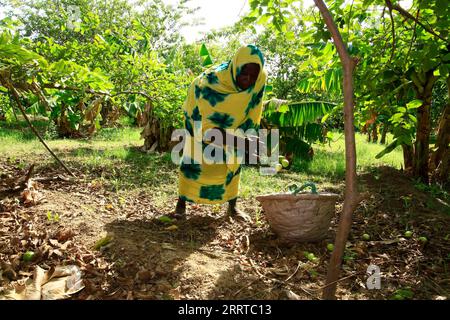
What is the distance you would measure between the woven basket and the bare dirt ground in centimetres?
11

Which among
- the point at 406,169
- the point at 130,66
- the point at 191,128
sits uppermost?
the point at 130,66

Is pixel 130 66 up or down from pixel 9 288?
up

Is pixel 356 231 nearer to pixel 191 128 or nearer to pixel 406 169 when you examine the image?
pixel 191 128

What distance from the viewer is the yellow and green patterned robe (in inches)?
136

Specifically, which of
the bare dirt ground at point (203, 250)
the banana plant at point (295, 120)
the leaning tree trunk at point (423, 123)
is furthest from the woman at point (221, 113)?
the banana plant at point (295, 120)

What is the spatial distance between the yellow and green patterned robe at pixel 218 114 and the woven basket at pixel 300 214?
684 mm

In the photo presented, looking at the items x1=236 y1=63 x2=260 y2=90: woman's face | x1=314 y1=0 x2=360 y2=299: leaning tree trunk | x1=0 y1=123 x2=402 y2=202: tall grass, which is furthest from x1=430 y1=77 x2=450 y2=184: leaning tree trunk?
x1=314 y1=0 x2=360 y2=299: leaning tree trunk

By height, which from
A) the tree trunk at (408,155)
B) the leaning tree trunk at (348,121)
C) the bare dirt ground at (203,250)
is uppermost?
the leaning tree trunk at (348,121)

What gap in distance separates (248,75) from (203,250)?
167cm

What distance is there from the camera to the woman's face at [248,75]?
3281 millimetres

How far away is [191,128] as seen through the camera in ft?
12.5

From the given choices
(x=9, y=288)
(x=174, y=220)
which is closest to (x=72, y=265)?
(x=9, y=288)

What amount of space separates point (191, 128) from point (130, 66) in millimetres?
1331

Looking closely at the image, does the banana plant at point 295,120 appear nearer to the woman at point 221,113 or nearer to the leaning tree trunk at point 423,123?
the leaning tree trunk at point 423,123
